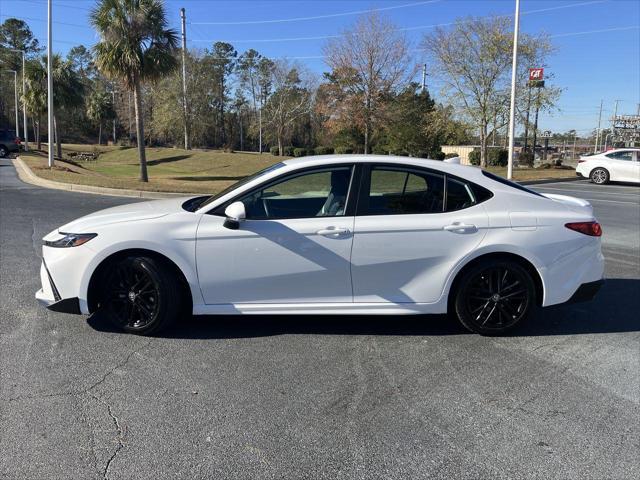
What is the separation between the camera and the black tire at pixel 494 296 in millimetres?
4301

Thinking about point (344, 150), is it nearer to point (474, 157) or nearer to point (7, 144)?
point (474, 157)

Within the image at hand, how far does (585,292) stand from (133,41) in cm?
2121

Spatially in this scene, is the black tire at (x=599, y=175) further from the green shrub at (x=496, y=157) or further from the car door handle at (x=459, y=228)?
the car door handle at (x=459, y=228)

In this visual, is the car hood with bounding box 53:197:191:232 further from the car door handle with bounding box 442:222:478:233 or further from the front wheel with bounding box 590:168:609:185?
the front wheel with bounding box 590:168:609:185

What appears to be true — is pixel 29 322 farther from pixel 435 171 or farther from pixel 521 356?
pixel 521 356

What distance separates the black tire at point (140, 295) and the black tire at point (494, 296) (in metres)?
2.32

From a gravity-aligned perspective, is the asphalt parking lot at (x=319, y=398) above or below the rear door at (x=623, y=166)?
below

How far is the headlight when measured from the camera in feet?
13.7

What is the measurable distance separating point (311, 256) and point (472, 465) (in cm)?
196

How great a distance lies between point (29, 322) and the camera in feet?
15.1

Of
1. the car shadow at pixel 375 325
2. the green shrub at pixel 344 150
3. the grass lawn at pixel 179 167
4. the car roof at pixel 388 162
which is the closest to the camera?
the car roof at pixel 388 162

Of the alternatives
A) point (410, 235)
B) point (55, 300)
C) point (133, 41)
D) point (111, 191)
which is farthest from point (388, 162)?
point (133, 41)

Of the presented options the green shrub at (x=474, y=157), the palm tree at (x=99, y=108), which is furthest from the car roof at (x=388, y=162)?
the palm tree at (x=99, y=108)

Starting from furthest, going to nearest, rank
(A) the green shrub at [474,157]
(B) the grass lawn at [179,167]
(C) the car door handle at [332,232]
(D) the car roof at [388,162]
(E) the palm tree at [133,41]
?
1. (A) the green shrub at [474,157]
2. (B) the grass lawn at [179,167]
3. (E) the palm tree at [133,41]
4. (D) the car roof at [388,162]
5. (C) the car door handle at [332,232]
